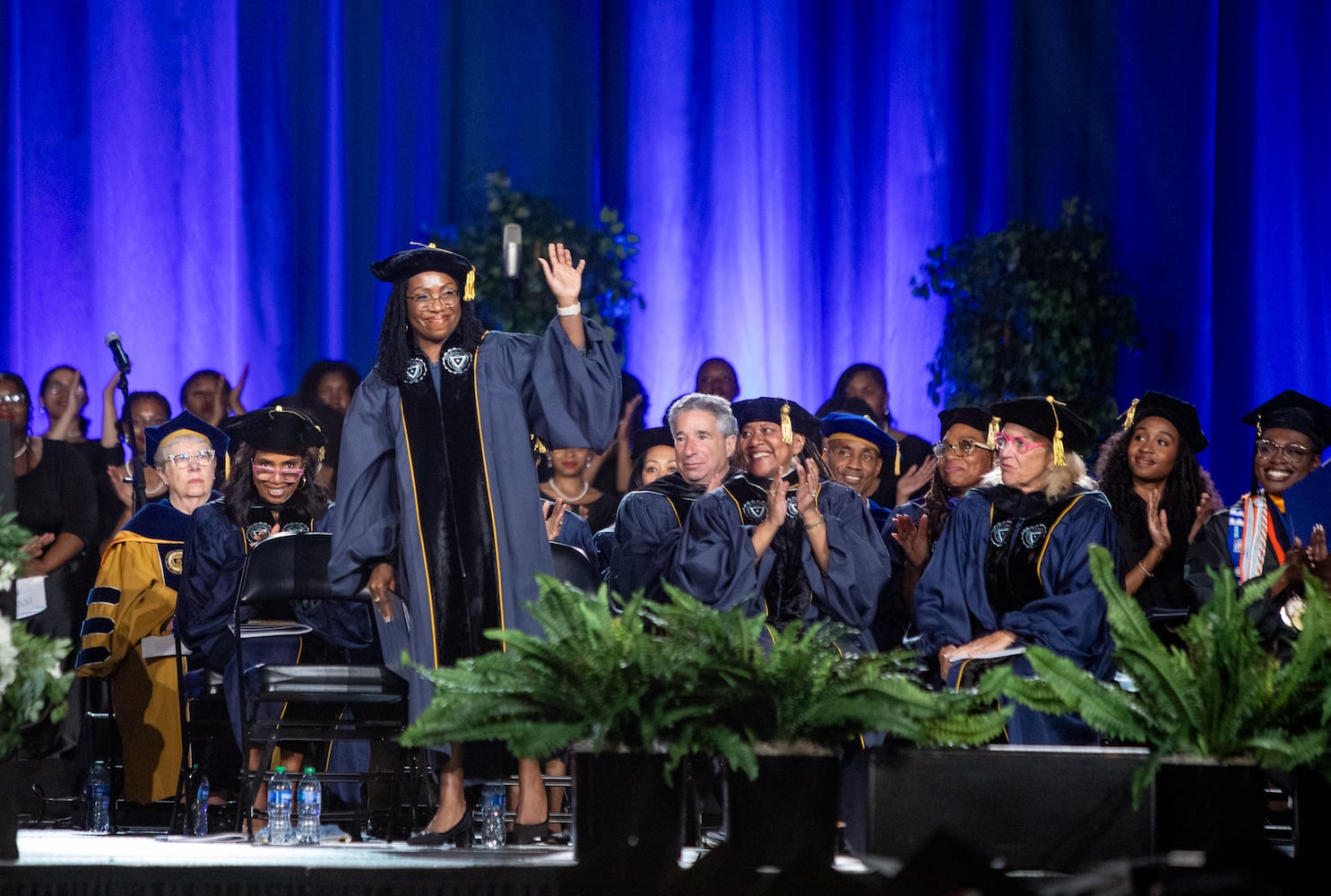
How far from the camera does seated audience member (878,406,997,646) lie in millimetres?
6133

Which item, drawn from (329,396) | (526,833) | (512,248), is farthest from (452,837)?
(512,248)

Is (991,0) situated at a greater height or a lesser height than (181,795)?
greater

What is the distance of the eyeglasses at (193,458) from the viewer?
21.1ft

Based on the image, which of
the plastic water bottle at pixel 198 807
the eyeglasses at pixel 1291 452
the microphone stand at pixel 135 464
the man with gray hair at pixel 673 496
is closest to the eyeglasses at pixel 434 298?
the man with gray hair at pixel 673 496

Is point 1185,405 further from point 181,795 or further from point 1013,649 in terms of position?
point 181,795

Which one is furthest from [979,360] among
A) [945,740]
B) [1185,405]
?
[945,740]

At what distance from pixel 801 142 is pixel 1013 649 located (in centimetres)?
416

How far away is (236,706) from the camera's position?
5695 millimetres

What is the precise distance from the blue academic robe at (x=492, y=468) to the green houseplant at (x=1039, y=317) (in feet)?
11.2

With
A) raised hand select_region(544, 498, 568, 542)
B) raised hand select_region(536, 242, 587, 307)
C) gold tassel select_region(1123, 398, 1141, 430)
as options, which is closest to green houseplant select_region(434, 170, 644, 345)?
raised hand select_region(544, 498, 568, 542)

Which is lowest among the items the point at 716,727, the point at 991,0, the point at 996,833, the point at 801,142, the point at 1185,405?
the point at 996,833

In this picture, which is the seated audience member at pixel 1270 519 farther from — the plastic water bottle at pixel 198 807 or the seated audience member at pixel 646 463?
the plastic water bottle at pixel 198 807

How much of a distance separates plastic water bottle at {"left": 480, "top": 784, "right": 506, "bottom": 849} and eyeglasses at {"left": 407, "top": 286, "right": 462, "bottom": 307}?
1.48 meters

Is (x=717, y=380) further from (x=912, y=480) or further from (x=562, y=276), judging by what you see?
(x=562, y=276)
